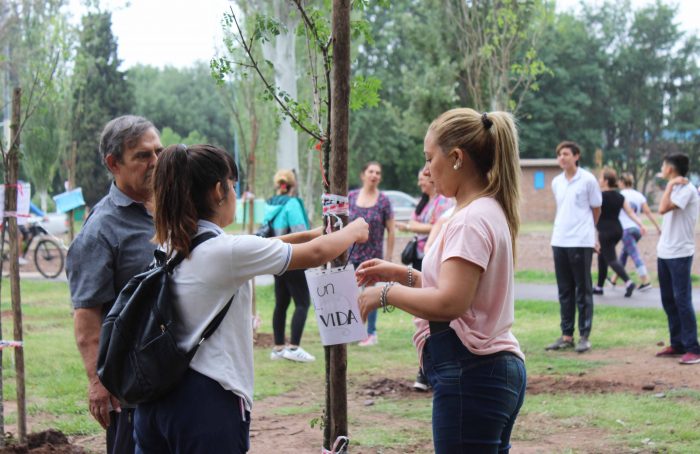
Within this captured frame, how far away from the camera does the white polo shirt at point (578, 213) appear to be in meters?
7.95

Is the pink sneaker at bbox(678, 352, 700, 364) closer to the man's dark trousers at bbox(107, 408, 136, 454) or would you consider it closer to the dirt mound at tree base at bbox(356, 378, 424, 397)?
the dirt mound at tree base at bbox(356, 378, 424, 397)

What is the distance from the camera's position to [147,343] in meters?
2.44

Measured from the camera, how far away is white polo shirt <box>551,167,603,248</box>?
313 inches

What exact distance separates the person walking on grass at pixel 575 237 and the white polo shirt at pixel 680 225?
716 mm

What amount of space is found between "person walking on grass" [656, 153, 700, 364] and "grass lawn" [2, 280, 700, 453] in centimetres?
89

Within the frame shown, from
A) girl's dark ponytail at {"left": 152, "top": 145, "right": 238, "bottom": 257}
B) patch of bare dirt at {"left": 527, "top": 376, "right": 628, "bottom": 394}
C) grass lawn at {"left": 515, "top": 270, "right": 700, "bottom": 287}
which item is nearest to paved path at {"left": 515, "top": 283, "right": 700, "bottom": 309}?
grass lawn at {"left": 515, "top": 270, "right": 700, "bottom": 287}

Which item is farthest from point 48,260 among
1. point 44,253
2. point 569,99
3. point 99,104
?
point 569,99

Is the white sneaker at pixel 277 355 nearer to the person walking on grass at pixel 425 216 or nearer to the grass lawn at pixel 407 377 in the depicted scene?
the grass lawn at pixel 407 377

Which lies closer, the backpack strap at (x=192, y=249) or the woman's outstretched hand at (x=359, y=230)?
the backpack strap at (x=192, y=249)

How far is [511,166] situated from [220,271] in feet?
3.54

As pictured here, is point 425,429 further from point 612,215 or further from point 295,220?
point 612,215

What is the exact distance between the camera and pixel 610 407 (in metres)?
5.89

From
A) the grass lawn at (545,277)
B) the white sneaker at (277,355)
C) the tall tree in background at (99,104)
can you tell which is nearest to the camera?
the white sneaker at (277,355)

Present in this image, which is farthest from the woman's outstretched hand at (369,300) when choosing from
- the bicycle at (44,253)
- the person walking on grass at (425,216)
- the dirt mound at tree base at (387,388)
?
the bicycle at (44,253)
